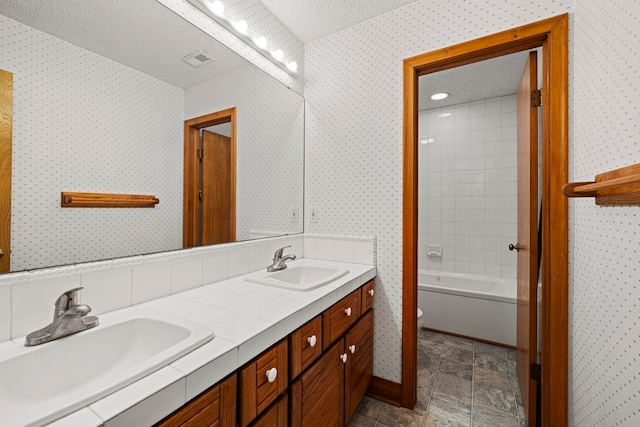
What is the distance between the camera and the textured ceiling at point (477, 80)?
7.70ft

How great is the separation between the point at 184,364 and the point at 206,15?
5.13 ft

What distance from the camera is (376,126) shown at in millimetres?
1826

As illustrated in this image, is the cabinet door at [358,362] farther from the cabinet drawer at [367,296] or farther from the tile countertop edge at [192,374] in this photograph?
the tile countertop edge at [192,374]

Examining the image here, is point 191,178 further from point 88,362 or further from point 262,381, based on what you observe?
point 262,381

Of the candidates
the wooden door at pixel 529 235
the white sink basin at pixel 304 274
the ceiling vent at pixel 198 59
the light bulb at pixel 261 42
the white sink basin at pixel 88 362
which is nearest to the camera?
the white sink basin at pixel 88 362

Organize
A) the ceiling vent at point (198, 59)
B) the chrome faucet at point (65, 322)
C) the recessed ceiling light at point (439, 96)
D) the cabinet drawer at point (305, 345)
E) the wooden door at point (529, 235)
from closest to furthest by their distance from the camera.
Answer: the chrome faucet at point (65, 322)
the cabinet drawer at point (305, 345)
the ceiling vent at point (198, 59)
the wooden door at point (529, 235)
the recessed ceiling light at point (439, 96)

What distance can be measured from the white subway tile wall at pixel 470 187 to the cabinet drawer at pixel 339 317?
2118 mm

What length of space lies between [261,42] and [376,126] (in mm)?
873

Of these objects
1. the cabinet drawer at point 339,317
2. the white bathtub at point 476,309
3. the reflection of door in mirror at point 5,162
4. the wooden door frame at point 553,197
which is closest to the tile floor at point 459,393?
the white bathtub at point 476,309

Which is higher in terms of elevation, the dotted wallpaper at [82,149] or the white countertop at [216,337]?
the dotted wallpaper at [82,149]

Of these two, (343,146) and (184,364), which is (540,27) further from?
(184,364)

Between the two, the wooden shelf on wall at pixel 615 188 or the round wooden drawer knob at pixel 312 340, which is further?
the round wooden drawer knob at pixel 312 340

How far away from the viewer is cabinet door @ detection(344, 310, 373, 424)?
4.69 ft

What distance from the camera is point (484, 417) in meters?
1.64
